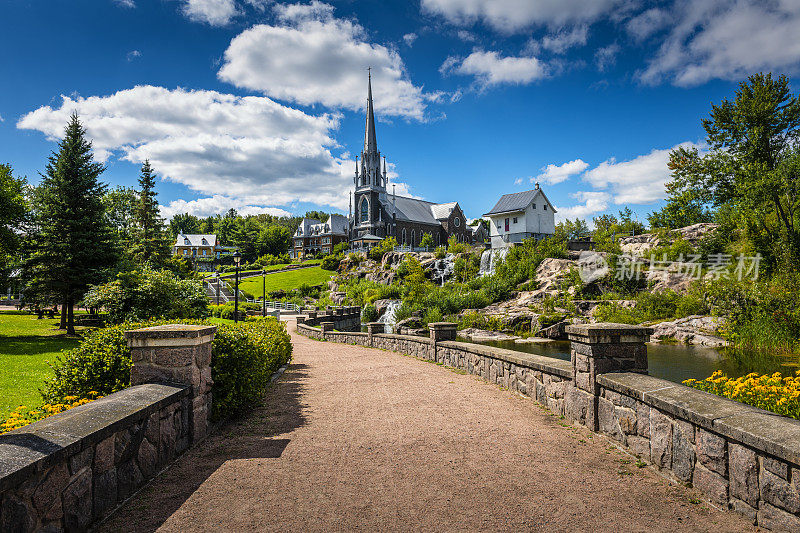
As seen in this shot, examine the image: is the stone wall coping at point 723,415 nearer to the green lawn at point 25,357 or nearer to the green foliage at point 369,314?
the green lawn at point 25,357

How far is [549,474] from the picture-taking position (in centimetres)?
432

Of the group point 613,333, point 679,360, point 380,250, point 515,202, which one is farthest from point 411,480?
point 380,250

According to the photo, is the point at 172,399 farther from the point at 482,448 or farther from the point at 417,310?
the point at 417,310

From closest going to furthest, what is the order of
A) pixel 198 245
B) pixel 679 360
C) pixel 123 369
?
1. pixel 123 369
2. pixel 679 360
3. pixel 198 245

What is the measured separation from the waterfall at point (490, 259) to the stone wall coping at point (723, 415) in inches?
1403

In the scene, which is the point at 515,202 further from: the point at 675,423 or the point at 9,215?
the point at 675,423

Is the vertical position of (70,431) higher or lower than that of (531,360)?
higher

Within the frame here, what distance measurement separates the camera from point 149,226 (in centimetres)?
3931

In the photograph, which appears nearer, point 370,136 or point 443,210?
point 370,136

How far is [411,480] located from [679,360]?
14978mm

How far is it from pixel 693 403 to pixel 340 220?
8746cm

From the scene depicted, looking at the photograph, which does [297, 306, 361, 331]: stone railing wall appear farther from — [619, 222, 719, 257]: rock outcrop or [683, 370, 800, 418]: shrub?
[683, 370, 800, 418]: shrub

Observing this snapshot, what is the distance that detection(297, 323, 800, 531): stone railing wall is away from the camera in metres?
3.02

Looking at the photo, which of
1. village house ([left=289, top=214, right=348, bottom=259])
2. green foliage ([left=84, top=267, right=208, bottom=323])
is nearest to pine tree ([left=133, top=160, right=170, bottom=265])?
green foliage ([left=84, top=267, right=208, bottom=323])
